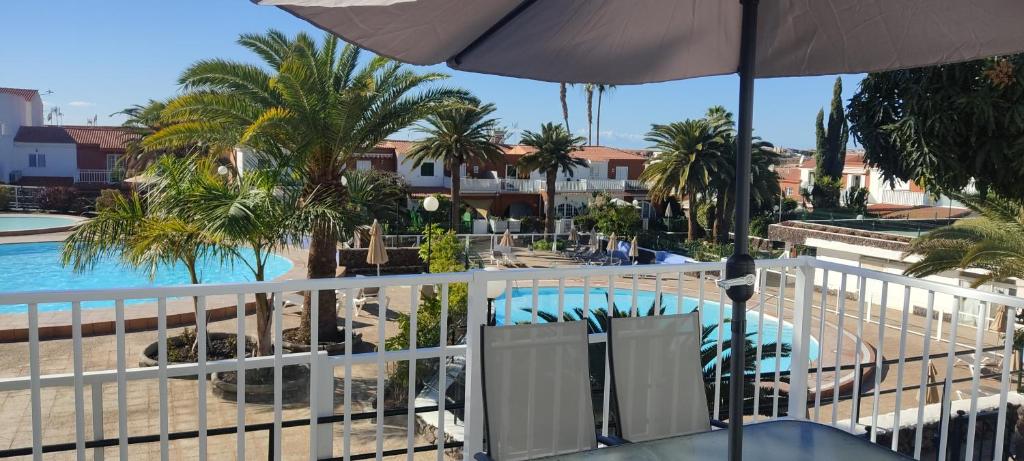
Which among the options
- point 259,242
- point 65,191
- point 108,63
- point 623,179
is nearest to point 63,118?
point 65,191

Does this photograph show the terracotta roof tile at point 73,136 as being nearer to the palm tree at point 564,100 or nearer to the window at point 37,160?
the window at point 37,160

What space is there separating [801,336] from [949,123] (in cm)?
162

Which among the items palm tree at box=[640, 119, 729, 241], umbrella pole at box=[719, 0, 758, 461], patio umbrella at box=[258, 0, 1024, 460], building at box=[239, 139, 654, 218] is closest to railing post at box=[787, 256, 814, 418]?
patio umbrella at box=[258, 0, 1024, 460]

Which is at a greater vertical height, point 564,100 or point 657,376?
point 564,100

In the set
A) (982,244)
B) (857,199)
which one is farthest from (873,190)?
(982,244)

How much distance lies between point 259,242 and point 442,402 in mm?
6262

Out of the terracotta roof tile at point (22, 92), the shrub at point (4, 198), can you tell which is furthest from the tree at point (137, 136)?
the terracotta roof tile at point (22, 92)

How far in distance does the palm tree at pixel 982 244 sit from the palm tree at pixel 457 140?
59.6 ft

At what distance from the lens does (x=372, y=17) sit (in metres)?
1.80

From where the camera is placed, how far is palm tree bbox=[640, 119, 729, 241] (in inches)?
1005

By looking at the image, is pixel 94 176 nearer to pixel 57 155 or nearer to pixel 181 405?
pixel 57 155

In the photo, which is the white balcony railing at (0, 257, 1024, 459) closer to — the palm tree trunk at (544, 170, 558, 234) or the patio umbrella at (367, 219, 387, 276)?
the patio umbrella at (367, 219, 387, 276)

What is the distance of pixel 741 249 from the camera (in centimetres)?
162

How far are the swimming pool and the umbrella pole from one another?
25.8 metres
